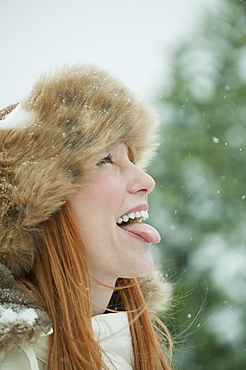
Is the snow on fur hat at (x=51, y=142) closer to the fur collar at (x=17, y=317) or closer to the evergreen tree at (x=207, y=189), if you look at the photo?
the fur collar at (x=17, y=317)

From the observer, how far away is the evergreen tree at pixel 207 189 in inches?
161

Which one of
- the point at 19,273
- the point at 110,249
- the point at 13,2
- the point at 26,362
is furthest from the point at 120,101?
the point at 13,2

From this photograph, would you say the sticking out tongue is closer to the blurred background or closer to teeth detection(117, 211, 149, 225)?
teeth detection(117, 211, 149, 225)

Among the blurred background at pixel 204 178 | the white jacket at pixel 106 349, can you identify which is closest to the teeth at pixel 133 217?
the white jacket at pixel 106 349

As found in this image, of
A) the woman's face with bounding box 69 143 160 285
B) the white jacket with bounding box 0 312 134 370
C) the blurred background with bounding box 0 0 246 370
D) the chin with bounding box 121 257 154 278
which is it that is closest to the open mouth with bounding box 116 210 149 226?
the woman's face with bounding box 69 143 160 285

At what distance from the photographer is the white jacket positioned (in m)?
1.30

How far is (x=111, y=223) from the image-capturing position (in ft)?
4.88

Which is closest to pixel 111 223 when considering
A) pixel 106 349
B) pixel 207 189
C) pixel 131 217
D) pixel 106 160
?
pixel 131 217

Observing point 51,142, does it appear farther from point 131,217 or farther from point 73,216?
point 131,217

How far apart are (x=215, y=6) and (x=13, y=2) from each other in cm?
3044

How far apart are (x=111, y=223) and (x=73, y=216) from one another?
0.38 ft

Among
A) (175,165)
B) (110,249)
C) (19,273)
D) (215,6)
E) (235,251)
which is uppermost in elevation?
(215,6)

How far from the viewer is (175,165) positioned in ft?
14.6

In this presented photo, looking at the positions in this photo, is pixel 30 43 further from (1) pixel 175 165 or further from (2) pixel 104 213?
(2) pixel 104 213
